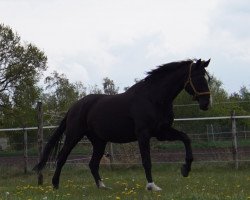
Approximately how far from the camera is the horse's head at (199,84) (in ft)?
28.9

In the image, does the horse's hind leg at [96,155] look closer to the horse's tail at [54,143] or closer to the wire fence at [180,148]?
the horse's tail at [54,143]

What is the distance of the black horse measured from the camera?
8953mm

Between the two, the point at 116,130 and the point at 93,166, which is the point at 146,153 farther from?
the point at 93,166

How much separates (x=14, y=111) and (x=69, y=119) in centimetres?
2878

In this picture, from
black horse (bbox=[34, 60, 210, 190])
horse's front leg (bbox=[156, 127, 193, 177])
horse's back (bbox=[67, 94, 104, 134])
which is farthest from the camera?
horse's back (bbox=[67, 94, 104, 134])

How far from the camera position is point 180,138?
29.3 ft

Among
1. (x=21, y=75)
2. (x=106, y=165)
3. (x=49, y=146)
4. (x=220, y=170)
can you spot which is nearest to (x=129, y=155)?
(x=106, y=165)

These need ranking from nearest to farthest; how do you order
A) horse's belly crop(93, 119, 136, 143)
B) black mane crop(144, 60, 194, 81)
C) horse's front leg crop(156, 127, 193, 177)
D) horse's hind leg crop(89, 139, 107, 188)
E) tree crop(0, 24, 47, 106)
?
horse's front leg crop(156, 127, 193, 177) < black mane crop(144, 60, 194, 81) < horse's belly crop(93, 119, 136, 143) < horse's hind leg crop(89, 139, 107, 188) < tree crop(0, 24, 47, 106)

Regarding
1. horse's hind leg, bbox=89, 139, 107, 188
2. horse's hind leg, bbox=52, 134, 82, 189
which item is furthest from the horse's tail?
horse's hind leg, bbox=89, 139, 107, 188

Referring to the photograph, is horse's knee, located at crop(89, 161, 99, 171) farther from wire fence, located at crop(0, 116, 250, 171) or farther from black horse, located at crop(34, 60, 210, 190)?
wire fence, located at crop(0, 116, 250, 171)

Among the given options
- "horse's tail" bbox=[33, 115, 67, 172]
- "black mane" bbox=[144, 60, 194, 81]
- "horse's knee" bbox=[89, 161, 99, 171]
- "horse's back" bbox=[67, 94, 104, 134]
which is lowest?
"horse's knee" bbox=[89, 161, 99, 171]

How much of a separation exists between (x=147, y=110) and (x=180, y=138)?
0.80 meters

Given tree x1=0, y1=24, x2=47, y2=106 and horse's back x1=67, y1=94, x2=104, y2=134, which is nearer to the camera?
horse's back x1=67, y1=94, x2=104, y2=134

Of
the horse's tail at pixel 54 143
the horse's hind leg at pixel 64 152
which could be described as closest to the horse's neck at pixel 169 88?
the horse's hind leg at pixel 64 152
